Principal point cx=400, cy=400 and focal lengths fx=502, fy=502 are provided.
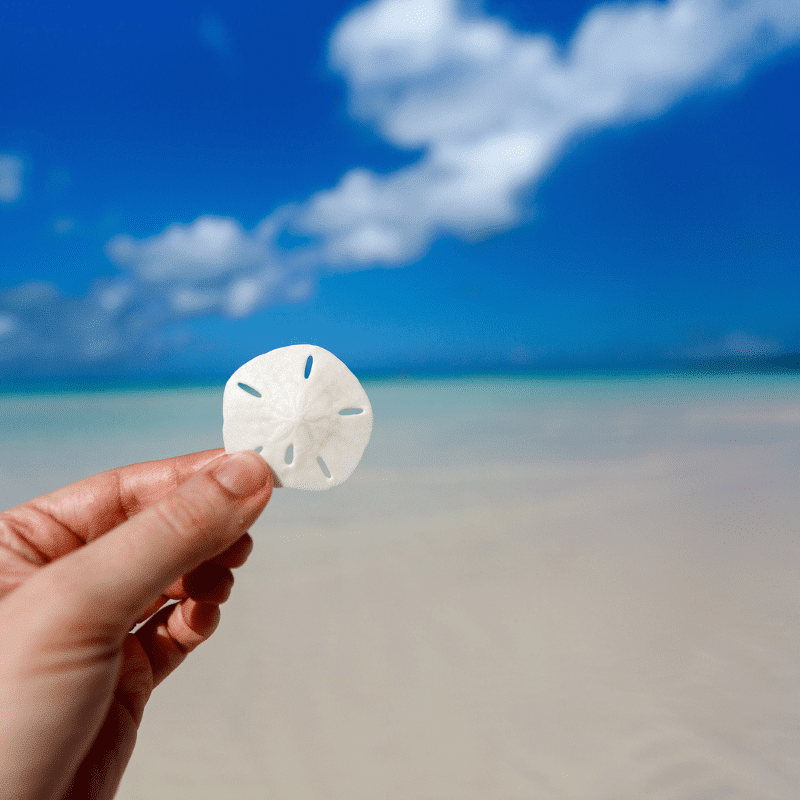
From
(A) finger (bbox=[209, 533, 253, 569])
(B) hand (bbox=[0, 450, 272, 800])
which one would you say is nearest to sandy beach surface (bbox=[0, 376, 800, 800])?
(B) hand (bbox=[0, 450, 272, 800])

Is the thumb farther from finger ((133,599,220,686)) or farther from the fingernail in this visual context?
finger ((133,599,220,686))

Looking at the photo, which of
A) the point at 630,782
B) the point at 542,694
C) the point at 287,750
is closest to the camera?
the point at 630,782

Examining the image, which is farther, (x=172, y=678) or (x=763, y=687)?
(x=172, y=678)

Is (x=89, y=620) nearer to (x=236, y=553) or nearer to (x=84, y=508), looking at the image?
(x=236, y=553)

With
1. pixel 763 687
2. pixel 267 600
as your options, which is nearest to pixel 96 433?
pixel 267 600

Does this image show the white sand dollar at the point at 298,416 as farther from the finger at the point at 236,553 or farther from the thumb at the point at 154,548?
the finger at the point at 236,553

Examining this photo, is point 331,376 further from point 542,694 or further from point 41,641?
point 542,694

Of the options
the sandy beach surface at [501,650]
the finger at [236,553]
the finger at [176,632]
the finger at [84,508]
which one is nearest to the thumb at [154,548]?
the finger at [236,553]
